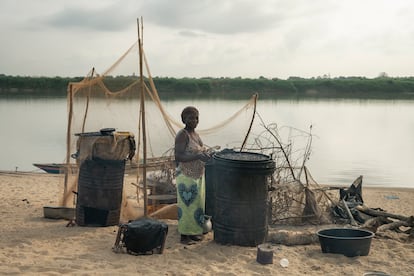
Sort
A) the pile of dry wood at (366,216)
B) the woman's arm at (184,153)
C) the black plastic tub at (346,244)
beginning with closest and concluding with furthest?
the black plastic tub at (346,244), the woman's arm at (184,153), the pile of dry wood at (366,216)

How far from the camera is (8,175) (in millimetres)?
11430

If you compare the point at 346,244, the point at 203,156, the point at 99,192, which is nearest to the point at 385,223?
the point at 346,244

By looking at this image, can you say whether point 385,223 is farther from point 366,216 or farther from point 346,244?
point 346,244

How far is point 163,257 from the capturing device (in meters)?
4.94

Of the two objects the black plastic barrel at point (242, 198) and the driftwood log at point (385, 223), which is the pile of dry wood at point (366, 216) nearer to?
the driftwood log at point (385, 223)

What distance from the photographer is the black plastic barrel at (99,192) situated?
6.05 meters

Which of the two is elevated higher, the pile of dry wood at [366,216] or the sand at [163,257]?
the pile of dry wood at [366,216]

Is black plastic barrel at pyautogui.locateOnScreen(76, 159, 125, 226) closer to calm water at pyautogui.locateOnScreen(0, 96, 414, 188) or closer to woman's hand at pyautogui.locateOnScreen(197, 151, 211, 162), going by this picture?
woman's hand at pyautogui.locateOnScreen(197, 151, 211, 162)

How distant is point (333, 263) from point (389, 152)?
16600 mm

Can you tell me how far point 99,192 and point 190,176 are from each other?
1.39 meters

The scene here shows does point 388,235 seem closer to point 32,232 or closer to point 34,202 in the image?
point 32,232

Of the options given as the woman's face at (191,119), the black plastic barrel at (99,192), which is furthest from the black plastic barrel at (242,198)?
the black plastic barrel at (99,192)

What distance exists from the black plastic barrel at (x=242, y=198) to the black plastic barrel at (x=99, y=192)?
143 cm

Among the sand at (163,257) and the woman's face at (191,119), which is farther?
the woman's face at (191,119)
